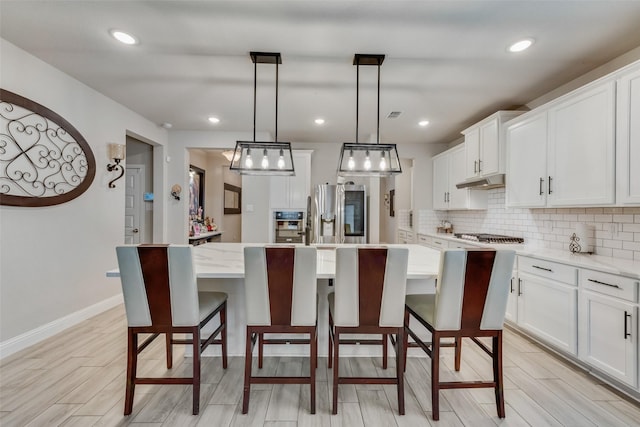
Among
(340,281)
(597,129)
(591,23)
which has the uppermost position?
(591,23)

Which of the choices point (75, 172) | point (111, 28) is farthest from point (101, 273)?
point (111, 28)

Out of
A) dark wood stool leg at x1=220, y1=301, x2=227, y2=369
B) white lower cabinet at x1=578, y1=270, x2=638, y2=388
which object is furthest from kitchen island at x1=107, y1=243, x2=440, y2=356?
white lower cabinet at x1=578, y1=270, x2=638, y2=388

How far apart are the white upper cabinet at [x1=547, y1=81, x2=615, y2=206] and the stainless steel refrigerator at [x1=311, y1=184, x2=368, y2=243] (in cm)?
268

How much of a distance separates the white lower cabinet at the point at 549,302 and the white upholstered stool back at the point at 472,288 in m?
0.96

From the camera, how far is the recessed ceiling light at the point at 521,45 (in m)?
2.09

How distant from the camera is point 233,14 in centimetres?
185

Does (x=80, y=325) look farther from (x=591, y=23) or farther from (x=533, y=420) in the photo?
(x=591, y=23)

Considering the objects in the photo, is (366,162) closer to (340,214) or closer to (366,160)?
(366,160)

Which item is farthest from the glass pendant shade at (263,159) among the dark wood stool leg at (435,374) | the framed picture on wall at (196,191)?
the framed picture on wall at (196,191)

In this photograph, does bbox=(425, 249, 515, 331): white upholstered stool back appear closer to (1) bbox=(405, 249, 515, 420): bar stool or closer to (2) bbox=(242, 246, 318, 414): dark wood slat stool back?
(1) bbox=(405, 249, 515, 420): bar stool

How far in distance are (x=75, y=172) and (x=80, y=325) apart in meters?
1.58

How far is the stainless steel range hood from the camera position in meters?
3.28

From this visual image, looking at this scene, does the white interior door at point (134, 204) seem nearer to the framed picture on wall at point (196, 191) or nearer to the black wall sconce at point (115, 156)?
the framed picture on wall at point (196, 191)

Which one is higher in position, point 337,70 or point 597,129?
point 337,70
